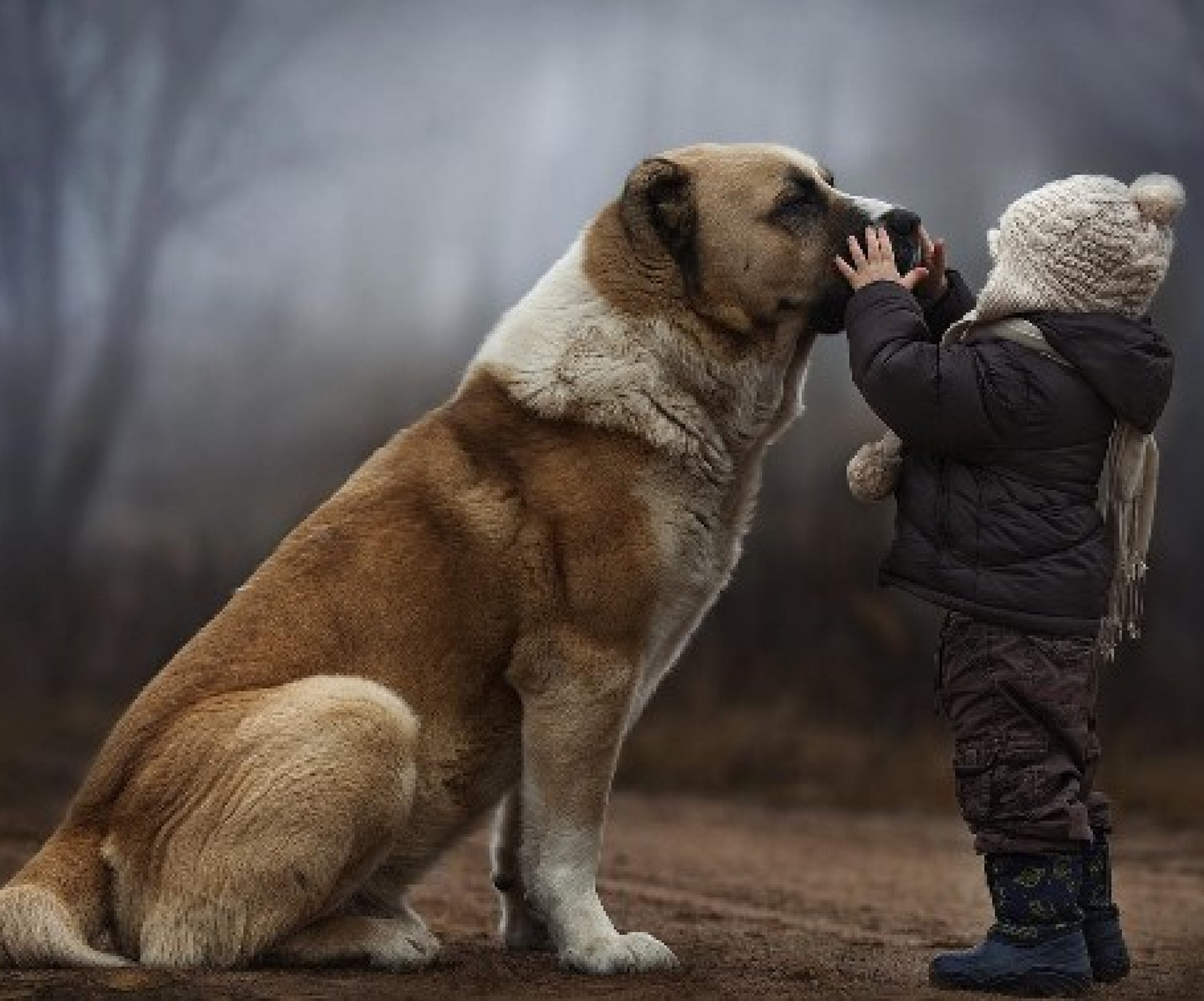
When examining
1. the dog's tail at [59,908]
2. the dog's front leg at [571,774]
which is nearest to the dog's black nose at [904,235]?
the dog's front leg at [571,774]

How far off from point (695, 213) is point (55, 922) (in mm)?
2418

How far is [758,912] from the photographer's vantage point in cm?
721

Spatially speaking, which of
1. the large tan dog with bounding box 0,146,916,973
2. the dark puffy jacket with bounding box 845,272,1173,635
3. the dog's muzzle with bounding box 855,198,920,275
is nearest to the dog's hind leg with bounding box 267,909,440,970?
the large tan dog with bounding box 0,146,916,973

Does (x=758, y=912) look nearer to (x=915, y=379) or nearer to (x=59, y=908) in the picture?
(x=915, y=379)

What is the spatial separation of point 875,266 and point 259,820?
2.05 m

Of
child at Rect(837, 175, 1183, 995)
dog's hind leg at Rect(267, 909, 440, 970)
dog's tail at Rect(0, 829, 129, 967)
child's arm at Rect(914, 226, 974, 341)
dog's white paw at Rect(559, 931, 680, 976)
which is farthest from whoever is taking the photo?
child's arm at Rect(914, 226, 974, 341)

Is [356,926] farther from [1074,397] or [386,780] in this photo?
[1074,397]

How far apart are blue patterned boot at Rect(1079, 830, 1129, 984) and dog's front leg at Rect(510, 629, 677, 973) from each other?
1097mm

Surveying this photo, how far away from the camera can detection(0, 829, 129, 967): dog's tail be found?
4488mm

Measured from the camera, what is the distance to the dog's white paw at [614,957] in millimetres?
4828

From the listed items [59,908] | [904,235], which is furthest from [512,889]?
[904,235]

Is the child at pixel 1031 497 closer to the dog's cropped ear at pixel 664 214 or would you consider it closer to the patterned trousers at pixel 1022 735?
the patterned trousers at pixel 1022 735

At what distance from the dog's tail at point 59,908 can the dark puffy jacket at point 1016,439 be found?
2.09m

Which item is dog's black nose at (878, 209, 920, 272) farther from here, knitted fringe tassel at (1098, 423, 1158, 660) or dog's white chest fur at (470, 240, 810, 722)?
knitted fringe tassel at (1098, 423, 1158, 660)
